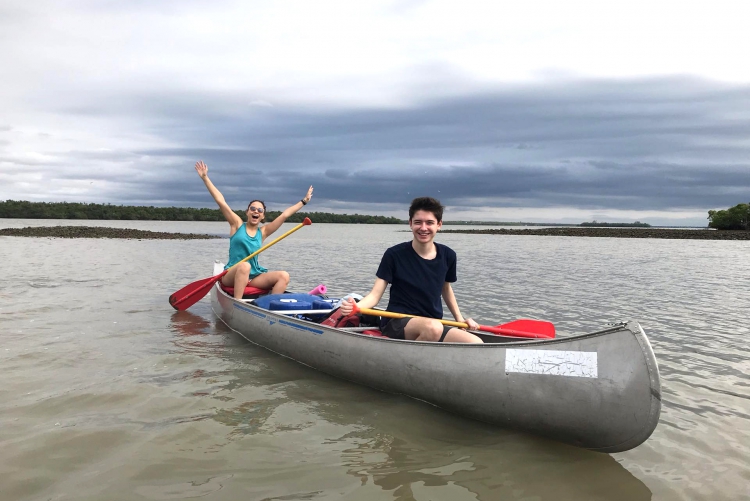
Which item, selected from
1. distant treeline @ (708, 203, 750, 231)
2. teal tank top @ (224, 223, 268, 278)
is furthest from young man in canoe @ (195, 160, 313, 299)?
distant treeline @ (708, 203, 750, 231)

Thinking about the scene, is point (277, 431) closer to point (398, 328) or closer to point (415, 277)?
point (398, 328)

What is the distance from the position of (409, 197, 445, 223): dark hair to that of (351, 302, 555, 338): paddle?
1.00m

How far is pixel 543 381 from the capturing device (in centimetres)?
391

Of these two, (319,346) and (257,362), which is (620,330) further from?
(257,362)

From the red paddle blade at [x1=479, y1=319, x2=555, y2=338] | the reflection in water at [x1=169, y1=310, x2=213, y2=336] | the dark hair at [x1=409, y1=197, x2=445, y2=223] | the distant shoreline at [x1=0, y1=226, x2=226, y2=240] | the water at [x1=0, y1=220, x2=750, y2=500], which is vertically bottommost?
the reflection in water at [x1=169, y1=310, x2=213, y2=336]

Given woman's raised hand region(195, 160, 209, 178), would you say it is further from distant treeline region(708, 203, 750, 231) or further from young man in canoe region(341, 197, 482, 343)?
distant treeline region(708, 203, 750, 231)

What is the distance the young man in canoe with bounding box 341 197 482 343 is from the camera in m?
4.79

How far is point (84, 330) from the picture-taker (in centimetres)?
809

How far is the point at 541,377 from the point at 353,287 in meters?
9.54

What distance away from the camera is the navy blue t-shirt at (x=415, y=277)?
4.98m

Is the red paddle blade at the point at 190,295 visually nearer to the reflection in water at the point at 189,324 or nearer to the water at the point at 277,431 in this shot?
the reflection in water at the point at 189,324

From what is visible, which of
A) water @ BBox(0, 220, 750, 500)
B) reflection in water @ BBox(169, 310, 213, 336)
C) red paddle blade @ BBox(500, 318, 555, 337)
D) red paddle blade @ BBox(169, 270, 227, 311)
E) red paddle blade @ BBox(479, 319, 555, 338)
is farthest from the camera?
red paddle blade @ BBox(169, 270, 227, 311)

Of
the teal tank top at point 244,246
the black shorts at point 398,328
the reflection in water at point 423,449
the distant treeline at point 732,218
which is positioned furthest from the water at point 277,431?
the distant treeline at point 732,218

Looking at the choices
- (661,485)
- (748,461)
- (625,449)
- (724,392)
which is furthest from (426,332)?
(724,392)
